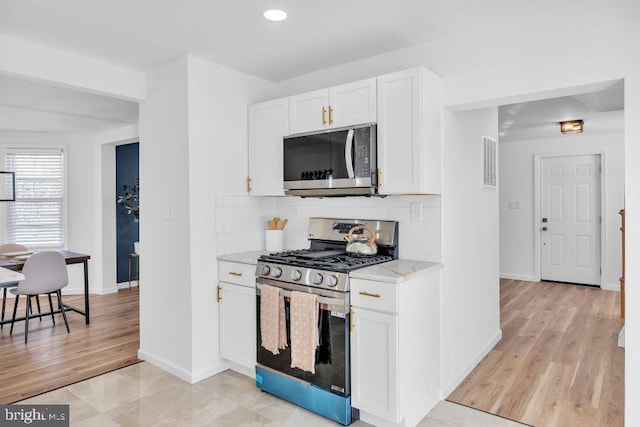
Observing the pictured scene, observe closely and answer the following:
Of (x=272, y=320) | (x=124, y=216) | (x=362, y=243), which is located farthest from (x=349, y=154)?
(x=124, y=216)

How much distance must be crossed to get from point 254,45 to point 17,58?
1500 mm

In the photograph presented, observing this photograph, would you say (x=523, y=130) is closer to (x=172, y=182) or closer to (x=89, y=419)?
(x=172, y=182)

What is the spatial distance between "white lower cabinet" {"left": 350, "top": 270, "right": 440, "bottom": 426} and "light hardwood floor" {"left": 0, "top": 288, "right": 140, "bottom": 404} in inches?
80.9

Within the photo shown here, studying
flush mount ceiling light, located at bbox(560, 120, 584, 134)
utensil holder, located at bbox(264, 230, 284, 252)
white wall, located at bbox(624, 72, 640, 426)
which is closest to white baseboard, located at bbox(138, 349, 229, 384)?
utensil holder, located at bbox(264, 230, 284, 252)

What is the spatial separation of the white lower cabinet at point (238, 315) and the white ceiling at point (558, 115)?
3078 millimetres

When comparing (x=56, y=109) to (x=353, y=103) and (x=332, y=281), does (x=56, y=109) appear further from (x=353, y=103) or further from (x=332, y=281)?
(x=332, y=281)

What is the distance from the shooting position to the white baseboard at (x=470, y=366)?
2895mm

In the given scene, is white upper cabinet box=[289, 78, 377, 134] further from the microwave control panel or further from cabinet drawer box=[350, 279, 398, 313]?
cabinet drawer box=[350, 279, 398, 313]

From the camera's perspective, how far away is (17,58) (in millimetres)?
2742

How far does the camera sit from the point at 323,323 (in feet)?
8.55

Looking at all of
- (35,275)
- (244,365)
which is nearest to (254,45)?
(244,365)

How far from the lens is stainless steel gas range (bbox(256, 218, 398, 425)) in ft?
8.29

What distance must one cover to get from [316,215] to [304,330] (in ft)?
3.77

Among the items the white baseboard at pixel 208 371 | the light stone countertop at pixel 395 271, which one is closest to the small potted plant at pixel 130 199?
the white baseboard at pixel 208 371
